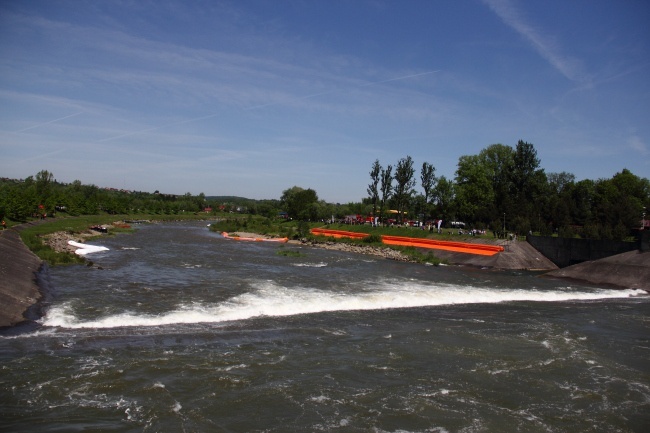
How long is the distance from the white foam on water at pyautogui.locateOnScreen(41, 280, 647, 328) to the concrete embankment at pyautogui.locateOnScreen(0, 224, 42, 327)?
1.22 meters

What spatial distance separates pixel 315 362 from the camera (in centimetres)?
1508

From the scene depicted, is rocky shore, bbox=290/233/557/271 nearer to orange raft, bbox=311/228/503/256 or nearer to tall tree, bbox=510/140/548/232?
orange raft, bbox=311/228/503/256

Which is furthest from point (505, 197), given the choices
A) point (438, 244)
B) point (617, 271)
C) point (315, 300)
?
point (315, 300)

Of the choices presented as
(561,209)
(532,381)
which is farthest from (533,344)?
(561,209)

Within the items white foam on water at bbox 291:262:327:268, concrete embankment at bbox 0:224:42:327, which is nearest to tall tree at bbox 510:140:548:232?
white foam on water at bbox 291:262:327:268

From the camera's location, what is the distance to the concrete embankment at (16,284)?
18406 mm

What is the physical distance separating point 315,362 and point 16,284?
1703cm

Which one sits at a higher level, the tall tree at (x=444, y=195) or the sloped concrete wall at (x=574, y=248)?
the tall tree at (x=444, y=195)

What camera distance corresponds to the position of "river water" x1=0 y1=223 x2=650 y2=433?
11.4 m

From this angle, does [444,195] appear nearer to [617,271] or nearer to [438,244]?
[438,244]

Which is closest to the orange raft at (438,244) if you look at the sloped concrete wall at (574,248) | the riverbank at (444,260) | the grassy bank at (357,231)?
the riverbank at (444,260)

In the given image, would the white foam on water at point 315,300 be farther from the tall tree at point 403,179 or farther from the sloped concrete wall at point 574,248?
the tall tree at point 403,179

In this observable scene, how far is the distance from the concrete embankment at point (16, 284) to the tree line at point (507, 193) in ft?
182

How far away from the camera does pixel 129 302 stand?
22.3m
